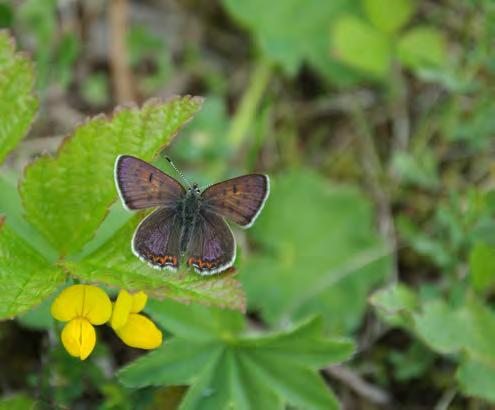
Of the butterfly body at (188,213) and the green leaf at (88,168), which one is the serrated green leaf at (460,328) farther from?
the green leaf at (88,168)

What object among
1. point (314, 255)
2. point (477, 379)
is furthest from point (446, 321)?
point (314, 255)

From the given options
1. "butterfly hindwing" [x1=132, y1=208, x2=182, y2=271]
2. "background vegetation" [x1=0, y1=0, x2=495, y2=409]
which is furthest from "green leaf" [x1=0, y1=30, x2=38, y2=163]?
"butterfly hindwing" [x1=132, y1=208, x2=182, y2=271]

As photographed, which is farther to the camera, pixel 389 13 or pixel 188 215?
pixel 389 13

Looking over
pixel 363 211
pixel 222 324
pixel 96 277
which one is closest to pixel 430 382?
pixel 363 211

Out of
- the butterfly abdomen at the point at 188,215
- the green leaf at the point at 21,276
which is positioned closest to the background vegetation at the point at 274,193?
the green leaf at the point at 21,276

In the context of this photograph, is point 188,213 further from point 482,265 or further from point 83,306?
point 482,265

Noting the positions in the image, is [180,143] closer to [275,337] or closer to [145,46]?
[145,46]

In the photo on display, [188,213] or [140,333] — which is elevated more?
[188,213]
